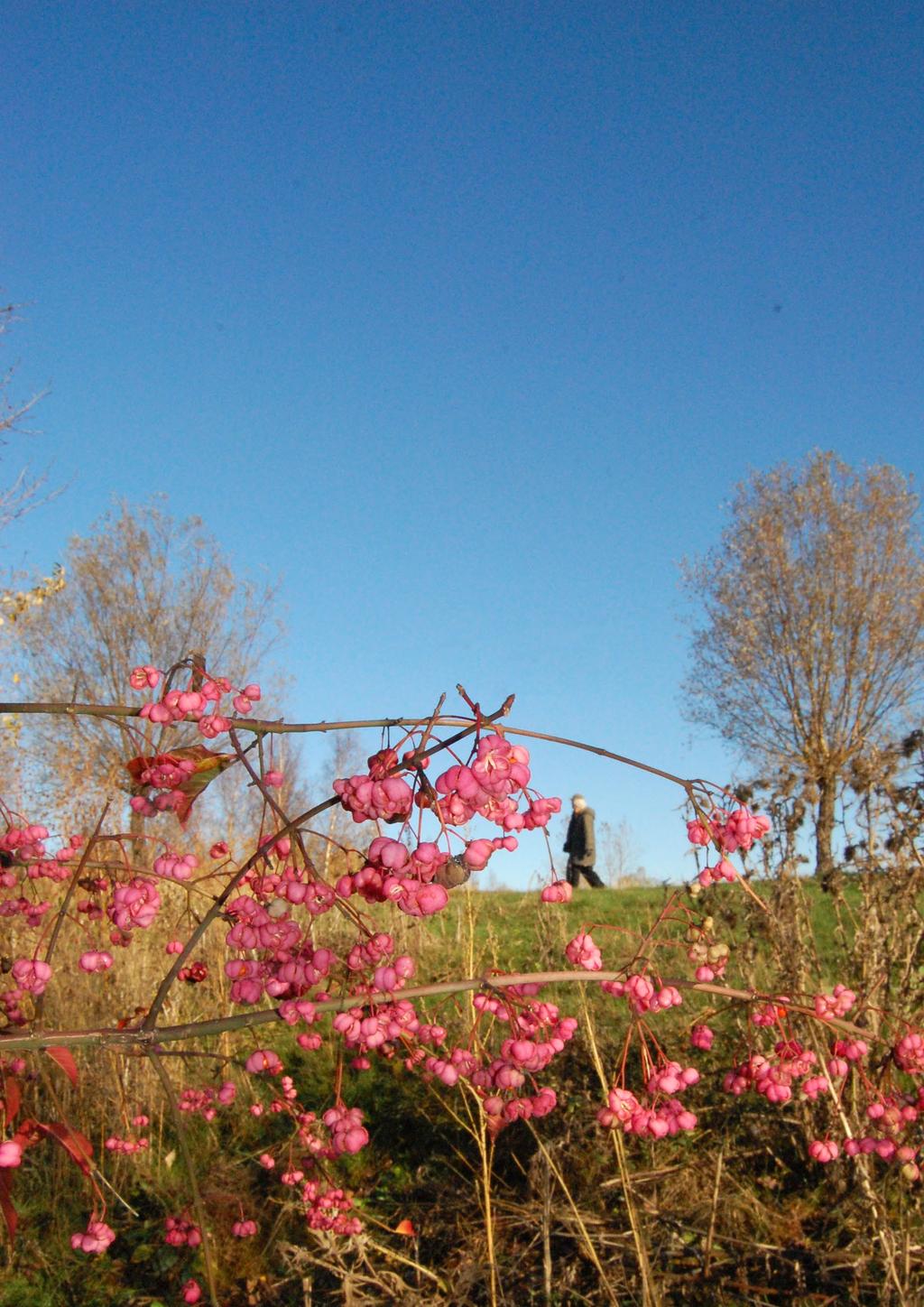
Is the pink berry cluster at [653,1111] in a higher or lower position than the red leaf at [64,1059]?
lower

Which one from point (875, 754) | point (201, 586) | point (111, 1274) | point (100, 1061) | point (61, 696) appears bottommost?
point (111, 1274)

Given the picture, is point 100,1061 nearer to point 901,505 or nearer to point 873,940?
point 873,940

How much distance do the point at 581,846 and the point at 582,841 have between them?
0.07m

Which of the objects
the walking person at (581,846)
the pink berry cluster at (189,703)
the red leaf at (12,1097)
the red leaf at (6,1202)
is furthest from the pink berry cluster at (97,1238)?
the walking person at (581,846)

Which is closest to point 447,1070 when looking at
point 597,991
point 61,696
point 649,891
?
point 597,991

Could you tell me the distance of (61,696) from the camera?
65.4 ft

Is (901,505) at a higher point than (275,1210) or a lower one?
higher

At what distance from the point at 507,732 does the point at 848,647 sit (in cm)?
2034

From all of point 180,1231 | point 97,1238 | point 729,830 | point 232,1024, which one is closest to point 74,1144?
point 232,1024

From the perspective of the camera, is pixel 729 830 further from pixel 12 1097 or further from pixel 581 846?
pixel 581 846

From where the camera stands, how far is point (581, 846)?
1502 centimetres

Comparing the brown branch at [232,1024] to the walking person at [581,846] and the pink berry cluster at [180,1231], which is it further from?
the walking person at [581,846]

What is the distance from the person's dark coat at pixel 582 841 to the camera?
14875 mm

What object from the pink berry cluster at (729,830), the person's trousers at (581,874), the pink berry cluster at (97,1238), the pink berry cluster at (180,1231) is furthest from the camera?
the person's trousers at (581,874)
